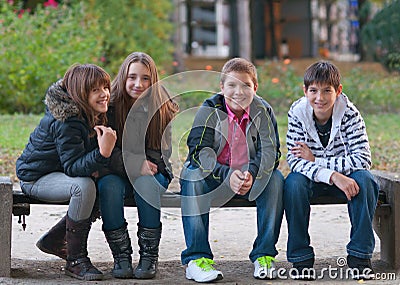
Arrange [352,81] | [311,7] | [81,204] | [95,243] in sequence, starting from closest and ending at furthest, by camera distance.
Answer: [81,204]
[95,243]
[352,81]
[311,7]

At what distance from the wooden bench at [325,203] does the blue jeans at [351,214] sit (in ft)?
0.47

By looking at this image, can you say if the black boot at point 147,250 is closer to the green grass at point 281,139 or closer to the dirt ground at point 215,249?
the dirt ground at point 215,249

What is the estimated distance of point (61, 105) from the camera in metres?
3.97

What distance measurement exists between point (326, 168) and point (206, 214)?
2.23ft

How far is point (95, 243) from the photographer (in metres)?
5.18

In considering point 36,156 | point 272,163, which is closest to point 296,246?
point 272,163

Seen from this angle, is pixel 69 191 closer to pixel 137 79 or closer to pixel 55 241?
pixel 55 241

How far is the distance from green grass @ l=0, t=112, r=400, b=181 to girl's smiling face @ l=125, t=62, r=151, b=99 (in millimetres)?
2729

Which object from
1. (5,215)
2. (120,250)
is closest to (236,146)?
(120,250)

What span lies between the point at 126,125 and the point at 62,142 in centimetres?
39

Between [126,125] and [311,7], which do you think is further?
[311,7]

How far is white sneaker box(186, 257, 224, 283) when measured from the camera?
3.91 meters

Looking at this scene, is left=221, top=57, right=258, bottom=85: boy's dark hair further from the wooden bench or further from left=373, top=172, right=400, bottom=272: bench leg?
left=373, top=172, right=400, bottom=272: bench leg

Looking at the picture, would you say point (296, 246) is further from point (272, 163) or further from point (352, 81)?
point (352, 81)
